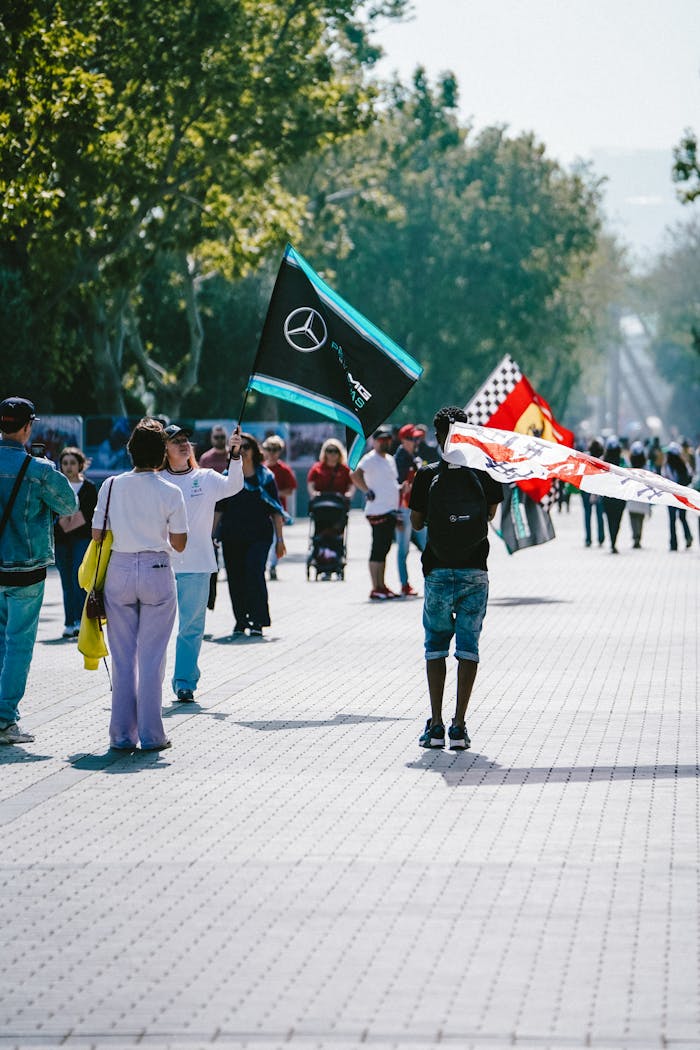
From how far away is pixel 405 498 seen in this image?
21031 mm

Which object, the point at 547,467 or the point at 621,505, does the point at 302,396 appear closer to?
the point at 547,467

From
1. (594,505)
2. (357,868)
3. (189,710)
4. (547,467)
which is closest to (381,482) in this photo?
(189,710)

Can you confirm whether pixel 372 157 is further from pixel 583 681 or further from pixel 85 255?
pixel 583 681

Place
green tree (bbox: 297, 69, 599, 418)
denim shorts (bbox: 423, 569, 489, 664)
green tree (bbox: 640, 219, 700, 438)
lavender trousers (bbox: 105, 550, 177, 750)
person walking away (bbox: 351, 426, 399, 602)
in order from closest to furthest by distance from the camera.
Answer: lavender trousers (bbox: 105, 550, 177, 750) → denim shorts (bbox: 423, 569, 489, 664) → person walking away (bbox: 351, 426, 399, 602) → green tree (bbox: 297, 69, 599, 418) → green tree (bbox: 640, 219, 700, 438)

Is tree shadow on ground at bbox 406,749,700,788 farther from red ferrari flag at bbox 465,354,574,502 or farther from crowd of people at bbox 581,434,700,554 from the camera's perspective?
crowd of people at bbox 581,434,700,554

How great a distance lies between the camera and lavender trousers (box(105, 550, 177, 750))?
9.61 metres

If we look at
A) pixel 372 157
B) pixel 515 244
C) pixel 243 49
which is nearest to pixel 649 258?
pixel 515 244

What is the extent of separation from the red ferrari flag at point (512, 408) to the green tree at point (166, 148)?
24.2 ft

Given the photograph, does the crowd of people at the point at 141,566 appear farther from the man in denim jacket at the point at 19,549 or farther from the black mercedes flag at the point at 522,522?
the black mercedes flag at the point at 522,522

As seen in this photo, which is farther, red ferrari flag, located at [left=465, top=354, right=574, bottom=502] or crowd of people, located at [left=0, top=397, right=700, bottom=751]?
red ferrari flag, located at [left=465, top=354, right=574, bottom=502]

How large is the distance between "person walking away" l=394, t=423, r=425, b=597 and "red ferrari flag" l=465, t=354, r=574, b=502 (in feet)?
3.02

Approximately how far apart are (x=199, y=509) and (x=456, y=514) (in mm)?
2372

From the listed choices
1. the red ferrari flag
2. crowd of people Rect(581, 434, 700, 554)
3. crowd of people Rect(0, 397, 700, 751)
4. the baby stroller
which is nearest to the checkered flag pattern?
the red ferrari flag

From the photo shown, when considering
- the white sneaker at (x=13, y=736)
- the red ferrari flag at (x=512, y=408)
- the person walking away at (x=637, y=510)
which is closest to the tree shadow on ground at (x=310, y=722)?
the white sneaker at (x=13, y=736)
